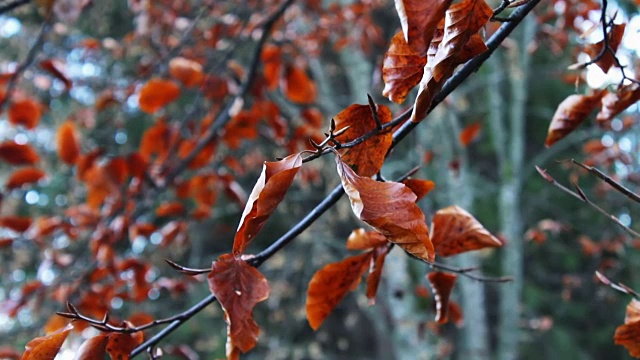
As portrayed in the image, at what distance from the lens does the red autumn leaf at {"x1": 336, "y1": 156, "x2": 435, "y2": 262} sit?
1.80ft

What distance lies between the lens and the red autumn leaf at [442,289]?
0.87 meters

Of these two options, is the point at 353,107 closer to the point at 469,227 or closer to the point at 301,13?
the point at 469,227

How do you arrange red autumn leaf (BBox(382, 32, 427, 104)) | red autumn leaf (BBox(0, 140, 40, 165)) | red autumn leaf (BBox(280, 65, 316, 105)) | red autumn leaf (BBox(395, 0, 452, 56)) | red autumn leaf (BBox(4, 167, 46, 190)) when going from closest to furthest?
red autumn leaf (BBox(395, 0, 452, 56))
red autumn leaf (BBox(382, 32, 427, 104))
red autumn leaf (BBox(0, 140, 40, 165))
red autumn leaf (BBox(4, 167, 46, 190))
red autumn leaf (BBox(280, 65, 316, 105))

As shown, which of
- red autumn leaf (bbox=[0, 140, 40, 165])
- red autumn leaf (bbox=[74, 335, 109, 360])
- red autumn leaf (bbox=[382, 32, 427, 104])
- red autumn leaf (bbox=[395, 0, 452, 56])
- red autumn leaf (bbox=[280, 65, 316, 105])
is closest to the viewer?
red autumn leaf (bbox=[395, 0, 452, 56])

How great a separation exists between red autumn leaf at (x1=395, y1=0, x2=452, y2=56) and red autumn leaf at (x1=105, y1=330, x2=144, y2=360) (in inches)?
21.4

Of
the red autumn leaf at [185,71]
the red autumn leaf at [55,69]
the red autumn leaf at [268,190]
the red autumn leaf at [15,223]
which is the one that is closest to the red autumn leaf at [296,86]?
the red autumn leaf at [185,71]

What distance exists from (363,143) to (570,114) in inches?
15.7

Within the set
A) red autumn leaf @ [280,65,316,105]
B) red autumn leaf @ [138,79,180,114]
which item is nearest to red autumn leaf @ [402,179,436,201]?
red autumn leaf @ [138,79,180,114]

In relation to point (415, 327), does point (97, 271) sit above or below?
above

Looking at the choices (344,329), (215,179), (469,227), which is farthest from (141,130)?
(469,227)

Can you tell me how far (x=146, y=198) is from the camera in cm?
211

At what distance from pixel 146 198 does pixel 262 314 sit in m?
3.99

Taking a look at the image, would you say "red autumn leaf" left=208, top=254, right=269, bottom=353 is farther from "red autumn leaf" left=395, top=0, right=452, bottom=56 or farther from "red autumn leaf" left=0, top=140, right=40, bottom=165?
"red autumn leaf" left=0, top=140, right=40, bottom=165

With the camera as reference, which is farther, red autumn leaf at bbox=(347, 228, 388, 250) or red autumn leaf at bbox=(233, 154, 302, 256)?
red autumn leaf at bbox=(347, 228, 388, 250)
